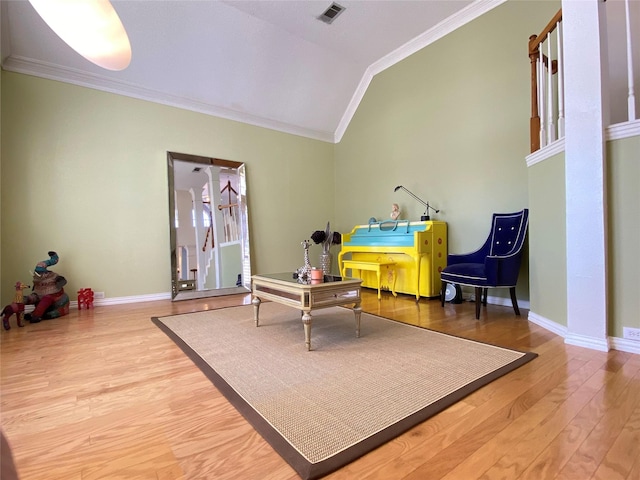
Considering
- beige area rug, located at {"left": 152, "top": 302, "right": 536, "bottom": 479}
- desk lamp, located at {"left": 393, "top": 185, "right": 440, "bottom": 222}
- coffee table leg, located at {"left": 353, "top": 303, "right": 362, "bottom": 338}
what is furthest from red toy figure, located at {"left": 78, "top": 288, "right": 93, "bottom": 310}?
desk lamp, located at {"left": 393, "top": 185, "right": 440, "bottom": 222}

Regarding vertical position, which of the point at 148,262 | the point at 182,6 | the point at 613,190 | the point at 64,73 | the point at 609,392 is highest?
the point at 182,6

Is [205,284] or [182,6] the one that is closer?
[182,6]

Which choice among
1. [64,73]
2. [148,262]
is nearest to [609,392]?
[148,262]

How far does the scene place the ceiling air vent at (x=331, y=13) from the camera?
3.86 metres

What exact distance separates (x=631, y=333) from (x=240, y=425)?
247 cm

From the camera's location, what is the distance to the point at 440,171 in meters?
4.21

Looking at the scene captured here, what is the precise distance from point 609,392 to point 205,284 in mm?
4354

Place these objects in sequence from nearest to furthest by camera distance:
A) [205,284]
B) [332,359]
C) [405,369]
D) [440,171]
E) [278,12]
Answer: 1. [405,369]
2. [332,359]
3. [278,12]
4. [440,171]
5. [205,284]

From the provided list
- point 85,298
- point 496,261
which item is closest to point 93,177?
point 85,298

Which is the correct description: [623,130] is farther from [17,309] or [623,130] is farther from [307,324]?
[17,309]

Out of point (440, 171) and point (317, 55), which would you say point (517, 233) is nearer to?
point (440, 171)

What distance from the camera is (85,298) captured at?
12.2 feet

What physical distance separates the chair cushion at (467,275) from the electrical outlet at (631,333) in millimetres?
975

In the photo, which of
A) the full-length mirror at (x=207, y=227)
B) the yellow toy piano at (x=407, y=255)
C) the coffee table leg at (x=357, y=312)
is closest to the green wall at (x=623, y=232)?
the coffee table leg at (x=357, y=312)
